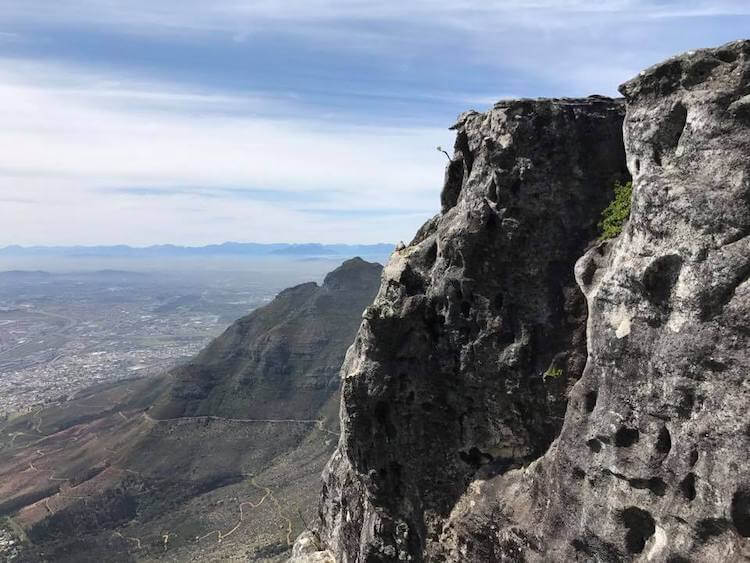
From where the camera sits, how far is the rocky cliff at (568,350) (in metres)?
13.6

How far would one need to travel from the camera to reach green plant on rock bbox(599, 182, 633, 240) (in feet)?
59.9

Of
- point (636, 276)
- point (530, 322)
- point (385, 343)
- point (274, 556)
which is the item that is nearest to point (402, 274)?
point (385, 343)

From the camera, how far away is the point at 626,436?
50.0ft

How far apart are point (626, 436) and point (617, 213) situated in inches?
277

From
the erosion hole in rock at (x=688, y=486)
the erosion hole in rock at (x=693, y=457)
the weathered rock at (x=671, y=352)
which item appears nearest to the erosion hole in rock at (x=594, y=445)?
the weathered rock at (x=671, y=352)

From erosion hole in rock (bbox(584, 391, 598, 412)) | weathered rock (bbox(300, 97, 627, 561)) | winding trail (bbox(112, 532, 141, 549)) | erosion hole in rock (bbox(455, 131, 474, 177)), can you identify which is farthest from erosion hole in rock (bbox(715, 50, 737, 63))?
winding trail (bbox(112, 532, 141, 549))

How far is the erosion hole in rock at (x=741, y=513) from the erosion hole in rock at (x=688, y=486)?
3.17ft

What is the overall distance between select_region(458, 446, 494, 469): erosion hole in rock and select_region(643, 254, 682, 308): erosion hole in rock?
9167mm

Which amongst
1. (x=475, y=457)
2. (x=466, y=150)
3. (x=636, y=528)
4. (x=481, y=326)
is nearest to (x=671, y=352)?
(x=636, y=528)

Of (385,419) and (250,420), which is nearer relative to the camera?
(385,419)

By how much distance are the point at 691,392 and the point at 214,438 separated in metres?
140

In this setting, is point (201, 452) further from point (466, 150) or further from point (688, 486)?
point (688, 486)

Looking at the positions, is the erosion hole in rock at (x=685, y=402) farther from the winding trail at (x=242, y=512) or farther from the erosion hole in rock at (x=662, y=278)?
the winding trail at (x=242, y=512)

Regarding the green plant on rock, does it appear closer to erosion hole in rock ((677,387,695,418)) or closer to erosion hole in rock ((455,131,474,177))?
erosion hole in rock ((455,131,474,177))
